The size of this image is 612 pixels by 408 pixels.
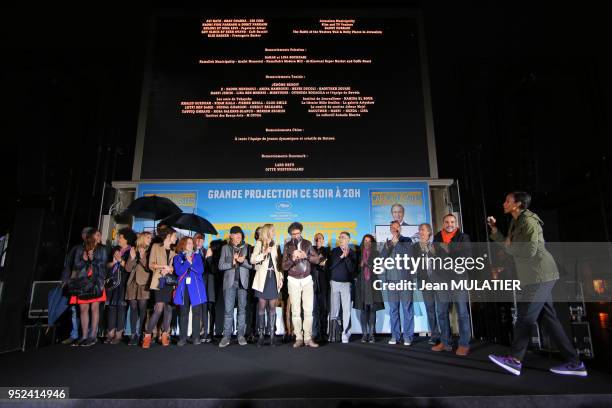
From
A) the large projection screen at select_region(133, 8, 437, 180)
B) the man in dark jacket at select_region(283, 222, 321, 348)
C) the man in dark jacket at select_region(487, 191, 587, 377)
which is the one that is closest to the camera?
the man in dark jacket at select_region(487, 191, 587, 377)

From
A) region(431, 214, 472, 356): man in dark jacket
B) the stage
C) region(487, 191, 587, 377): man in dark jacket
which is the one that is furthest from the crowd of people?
region(487, 191, 587, 377): man in dark jacket

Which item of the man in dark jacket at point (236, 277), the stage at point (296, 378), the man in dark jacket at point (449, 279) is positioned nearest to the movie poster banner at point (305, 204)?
the man in dark jacket at point (236, 277)

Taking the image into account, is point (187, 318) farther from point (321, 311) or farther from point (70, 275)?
point (321, 311)

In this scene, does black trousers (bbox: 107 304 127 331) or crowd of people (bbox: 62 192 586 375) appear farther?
black trousers (bbox: 107 304 127 331)

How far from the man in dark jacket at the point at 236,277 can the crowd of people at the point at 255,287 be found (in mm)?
14

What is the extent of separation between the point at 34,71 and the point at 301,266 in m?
5.99

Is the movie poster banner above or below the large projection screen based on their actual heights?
below

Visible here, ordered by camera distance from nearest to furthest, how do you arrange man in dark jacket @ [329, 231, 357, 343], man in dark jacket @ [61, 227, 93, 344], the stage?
the stage
man in dark jacket @ [61, 227, 93, 344]
man in dark jacket @ [329, 231, 357, 343]

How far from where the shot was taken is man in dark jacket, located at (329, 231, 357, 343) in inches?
208

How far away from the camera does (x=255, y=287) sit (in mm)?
4980

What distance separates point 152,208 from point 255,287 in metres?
1.98

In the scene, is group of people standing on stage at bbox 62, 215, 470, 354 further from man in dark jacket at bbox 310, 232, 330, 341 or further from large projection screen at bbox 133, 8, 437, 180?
large projection screen at bbox 133, 8, 437, 180

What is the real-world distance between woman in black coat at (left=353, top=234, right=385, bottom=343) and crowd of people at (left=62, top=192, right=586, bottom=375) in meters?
0.01

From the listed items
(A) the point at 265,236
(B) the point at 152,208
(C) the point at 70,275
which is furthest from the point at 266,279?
(C) the point at 70,275
